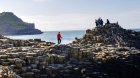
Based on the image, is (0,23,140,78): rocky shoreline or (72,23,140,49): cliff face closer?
(0,23,140,78): rocky shoreline

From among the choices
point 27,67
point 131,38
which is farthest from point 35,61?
point 131,38

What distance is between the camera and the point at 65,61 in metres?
43.6

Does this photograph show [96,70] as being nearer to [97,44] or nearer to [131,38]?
[97,44]

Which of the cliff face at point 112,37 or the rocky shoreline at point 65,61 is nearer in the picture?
the rocky shoreline at point 65,61

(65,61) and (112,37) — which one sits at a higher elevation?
(112,37)

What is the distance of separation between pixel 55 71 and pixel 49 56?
252 centimetres

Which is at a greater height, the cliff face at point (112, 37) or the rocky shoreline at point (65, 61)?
Answer: the cliff face at point (112, 37)

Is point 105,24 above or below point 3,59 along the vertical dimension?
above

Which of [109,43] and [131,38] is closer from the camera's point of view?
[109,43]

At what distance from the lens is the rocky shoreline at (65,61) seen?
39.5m

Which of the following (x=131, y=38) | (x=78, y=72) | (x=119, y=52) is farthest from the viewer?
(x=131, y=38)

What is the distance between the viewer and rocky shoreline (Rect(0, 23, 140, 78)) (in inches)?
1554

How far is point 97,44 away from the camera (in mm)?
57719

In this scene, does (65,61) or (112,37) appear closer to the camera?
(65,61)
